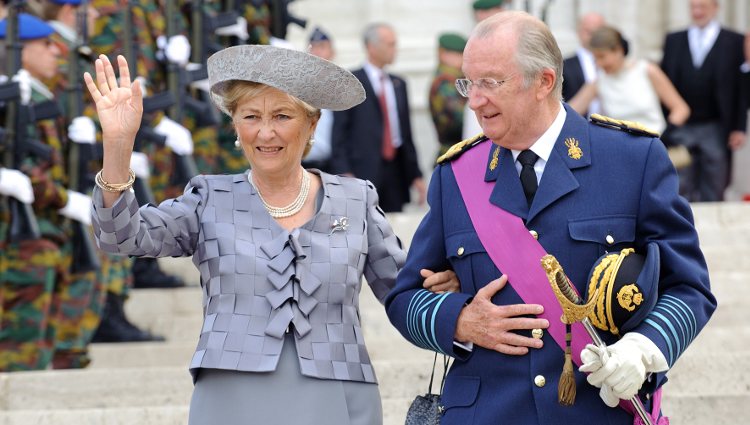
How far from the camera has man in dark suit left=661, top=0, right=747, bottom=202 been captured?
10.6m

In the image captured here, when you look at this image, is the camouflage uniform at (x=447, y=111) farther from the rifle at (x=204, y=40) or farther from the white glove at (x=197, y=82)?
the white glove at (x=197, y=82)

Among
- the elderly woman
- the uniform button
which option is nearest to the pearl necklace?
the elderly woman

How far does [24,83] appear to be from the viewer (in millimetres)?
7125

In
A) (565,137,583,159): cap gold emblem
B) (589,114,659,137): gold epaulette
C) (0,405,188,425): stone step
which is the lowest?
(0,405,188,425): stone step

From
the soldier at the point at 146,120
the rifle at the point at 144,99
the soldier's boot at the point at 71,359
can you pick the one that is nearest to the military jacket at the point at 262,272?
the soldier's boot at the point at 71,359

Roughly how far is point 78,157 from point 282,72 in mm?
3784

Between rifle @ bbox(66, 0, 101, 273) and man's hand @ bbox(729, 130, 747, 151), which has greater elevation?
rifle @ bbox(66, 0, 101, 273)

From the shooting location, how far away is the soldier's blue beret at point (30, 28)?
7.36 metres

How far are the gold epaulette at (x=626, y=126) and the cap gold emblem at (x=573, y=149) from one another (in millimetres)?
111

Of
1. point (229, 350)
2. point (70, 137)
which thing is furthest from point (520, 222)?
point (70, 137)

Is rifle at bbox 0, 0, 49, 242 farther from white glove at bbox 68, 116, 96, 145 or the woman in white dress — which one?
the woman in white dress

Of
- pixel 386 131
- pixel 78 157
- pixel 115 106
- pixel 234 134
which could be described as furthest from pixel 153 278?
pixel 115 106

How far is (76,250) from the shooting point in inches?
297

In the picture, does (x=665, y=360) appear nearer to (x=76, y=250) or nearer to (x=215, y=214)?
(x=215, y=214)
